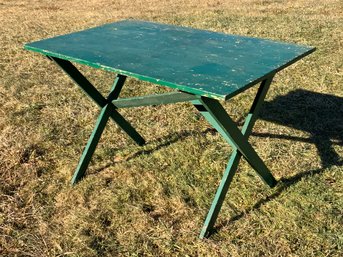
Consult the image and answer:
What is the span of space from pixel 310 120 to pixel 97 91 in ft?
7.97

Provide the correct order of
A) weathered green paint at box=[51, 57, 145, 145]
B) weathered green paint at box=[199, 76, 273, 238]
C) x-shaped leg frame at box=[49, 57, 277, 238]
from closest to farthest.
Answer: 1. x-shaped leg frame at box=[49, 57, 277, 238]
2. weathered green paint at box=[199, 76, 273, 238]
3. weathered green paint at box=[51, 57, 145, 145]

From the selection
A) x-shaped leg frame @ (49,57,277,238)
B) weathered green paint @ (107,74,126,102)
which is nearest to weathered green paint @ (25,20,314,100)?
x-shaped leg frame @ (49,57,277,238)

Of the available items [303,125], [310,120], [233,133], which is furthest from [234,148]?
[310,120]

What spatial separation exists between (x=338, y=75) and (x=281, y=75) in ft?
2.54

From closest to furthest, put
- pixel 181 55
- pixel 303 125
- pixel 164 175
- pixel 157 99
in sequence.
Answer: pixel 181 55 → pixel 157 99 → pixel 164 175 → pixel 303 125

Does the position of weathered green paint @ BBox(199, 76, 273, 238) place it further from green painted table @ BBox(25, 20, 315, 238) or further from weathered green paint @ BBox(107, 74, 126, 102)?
weathered green paint @ BBox(107, 74, 126, 102)

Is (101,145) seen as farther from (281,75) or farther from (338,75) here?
(338,75)

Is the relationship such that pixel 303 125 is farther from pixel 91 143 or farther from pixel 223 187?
pixel 91 143

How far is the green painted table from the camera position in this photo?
2248mm

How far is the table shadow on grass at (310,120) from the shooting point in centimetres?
344

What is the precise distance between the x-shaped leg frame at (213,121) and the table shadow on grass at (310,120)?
0.30 m

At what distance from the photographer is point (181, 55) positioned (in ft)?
8.90

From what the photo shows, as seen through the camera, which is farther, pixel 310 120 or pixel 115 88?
pixel 310 120

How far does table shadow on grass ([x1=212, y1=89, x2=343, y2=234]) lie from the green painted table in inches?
12.4
